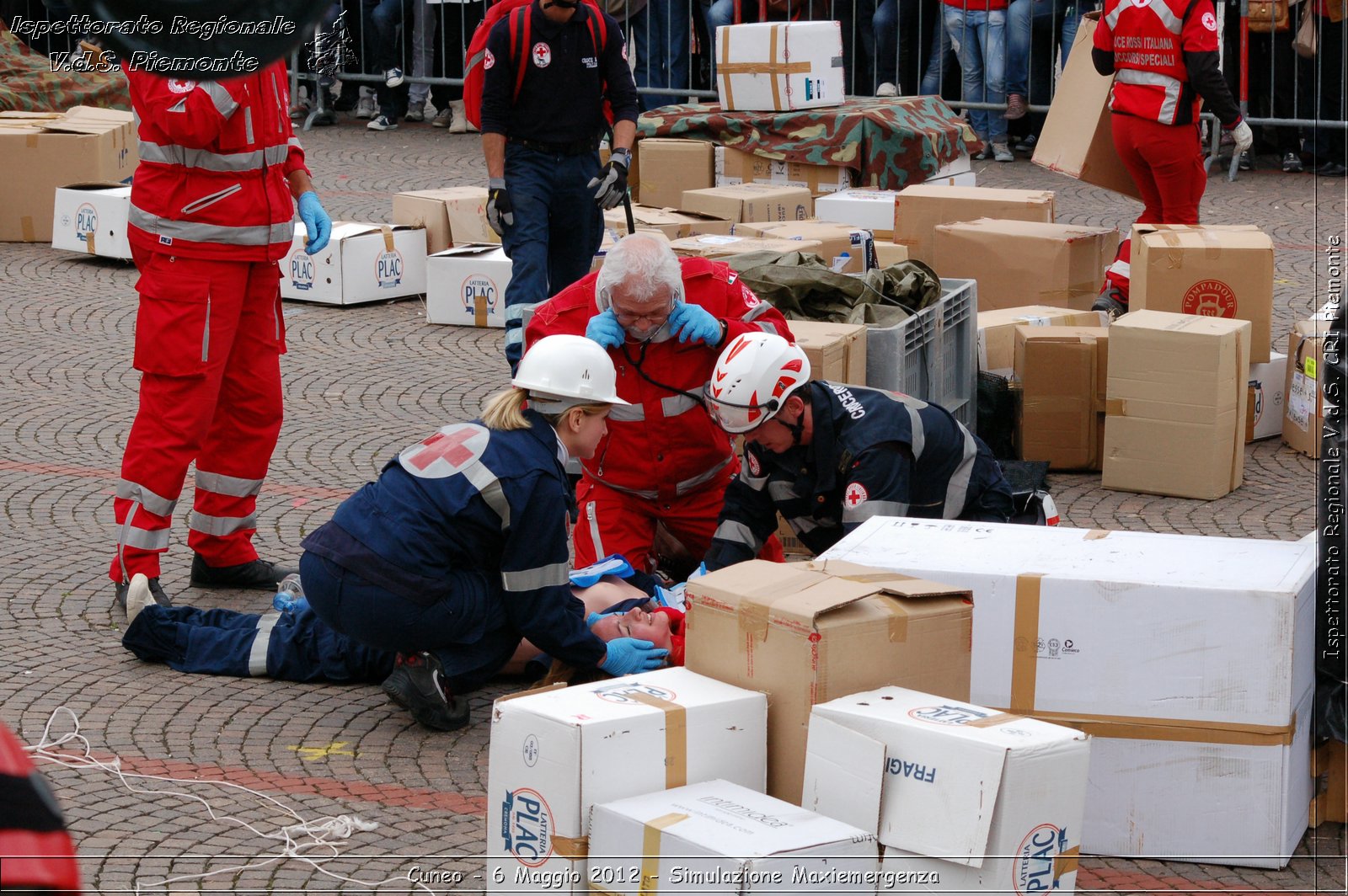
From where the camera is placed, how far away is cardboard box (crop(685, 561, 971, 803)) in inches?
128

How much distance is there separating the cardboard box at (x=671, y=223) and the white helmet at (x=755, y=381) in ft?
12.5

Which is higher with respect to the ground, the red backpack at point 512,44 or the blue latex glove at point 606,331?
the red backpack at point 512,44

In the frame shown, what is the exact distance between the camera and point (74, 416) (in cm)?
730

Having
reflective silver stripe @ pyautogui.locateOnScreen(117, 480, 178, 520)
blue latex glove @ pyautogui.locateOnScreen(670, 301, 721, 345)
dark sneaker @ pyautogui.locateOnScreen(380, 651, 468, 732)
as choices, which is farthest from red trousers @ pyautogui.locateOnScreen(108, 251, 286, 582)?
blue latex glove @ pyautogui.locateOnScreen(670, 301, 721, 345)

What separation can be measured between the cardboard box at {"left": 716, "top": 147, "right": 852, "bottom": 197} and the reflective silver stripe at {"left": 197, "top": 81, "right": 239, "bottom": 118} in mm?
5809

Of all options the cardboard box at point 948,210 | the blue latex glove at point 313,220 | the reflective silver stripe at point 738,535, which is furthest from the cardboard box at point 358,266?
the reflective silver stripe at point 738,535

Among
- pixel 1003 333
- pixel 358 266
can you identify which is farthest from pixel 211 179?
pixel 358 266

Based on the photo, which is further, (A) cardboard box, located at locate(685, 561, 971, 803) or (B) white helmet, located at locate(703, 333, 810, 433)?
(B) white helmet, located at locate(703, 333, 810, 433)

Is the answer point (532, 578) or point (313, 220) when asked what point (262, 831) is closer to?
point (532, 578)

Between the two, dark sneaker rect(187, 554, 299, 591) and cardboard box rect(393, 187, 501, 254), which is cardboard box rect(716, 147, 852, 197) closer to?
cardboard box rect(393, 187, 501, 254)

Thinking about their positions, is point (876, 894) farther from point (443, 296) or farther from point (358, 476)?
point (443, 296)

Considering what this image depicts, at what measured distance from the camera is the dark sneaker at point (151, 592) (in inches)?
199

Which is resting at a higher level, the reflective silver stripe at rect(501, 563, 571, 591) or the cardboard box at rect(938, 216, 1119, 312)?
the cardboard box at rect(938, 216, 1119, 312)

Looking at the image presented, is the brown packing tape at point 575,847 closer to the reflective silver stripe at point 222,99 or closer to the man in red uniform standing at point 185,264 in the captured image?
the man in red uniform standing at point 185,264
